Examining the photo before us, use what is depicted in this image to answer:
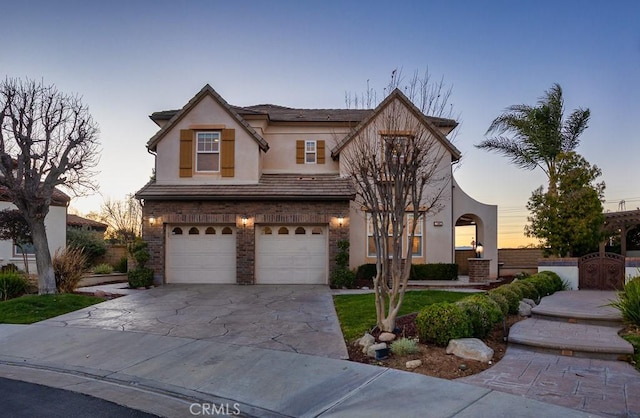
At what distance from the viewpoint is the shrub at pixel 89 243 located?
22.8 m

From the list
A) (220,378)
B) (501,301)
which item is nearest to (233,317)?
(220,378)

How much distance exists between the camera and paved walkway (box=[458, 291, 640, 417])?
5.15 metres

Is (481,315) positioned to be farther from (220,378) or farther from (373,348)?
(220,378)

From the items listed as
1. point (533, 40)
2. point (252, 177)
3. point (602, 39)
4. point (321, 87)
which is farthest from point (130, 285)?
point (602, 39)

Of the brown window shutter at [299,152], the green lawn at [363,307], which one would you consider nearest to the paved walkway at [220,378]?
the green lawn at [363,307]

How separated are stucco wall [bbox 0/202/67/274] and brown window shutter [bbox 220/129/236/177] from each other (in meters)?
11.6

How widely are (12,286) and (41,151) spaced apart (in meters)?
4.48

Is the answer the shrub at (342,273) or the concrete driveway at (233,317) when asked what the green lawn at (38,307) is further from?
the shrub at (342,273)

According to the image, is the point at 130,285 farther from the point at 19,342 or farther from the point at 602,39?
the point at 602,39

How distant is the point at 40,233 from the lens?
13.5 metres

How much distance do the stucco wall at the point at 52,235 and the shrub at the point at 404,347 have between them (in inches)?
835

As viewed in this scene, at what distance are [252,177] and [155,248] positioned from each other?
449cm

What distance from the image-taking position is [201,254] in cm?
1675

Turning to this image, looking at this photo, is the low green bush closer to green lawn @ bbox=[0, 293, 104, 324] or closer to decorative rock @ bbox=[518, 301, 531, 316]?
green lawn @ bbox=[0, 293, 104, 324]
